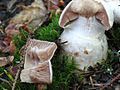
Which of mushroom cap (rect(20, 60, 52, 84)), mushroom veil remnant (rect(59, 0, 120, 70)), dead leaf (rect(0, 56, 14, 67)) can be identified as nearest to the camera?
mushroom cap (rect(20, 60, 52, 84))

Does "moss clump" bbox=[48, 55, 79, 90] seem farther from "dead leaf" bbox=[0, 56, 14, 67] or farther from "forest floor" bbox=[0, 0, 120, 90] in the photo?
"dead leaf" bbox=[0, 56, 14, 67]

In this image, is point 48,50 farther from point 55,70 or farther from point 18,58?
point 18,58

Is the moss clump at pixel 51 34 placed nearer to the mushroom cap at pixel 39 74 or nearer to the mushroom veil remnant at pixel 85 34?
the mushroom veil remnant at pixel 85 34

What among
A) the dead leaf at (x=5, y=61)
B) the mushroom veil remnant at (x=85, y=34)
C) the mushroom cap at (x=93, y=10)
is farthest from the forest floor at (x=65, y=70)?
the mushroom cap at (x=93, y=10)

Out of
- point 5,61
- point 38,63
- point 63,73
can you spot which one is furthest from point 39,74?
point 5,61

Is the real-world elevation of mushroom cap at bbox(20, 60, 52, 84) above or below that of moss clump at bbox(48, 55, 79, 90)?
above

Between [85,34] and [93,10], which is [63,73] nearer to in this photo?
[85,34]

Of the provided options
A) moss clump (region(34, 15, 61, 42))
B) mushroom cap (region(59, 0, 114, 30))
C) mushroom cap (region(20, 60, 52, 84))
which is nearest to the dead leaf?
moss clump (region(34, 15, 61, 42))

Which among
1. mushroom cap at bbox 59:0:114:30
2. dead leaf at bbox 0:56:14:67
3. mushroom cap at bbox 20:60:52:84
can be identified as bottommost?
dead leaf at bbox 0:56:14:67
